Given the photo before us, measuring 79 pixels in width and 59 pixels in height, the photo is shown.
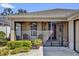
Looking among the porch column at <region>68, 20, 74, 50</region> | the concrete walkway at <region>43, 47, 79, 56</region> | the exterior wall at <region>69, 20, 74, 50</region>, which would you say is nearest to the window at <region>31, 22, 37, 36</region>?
the concrete walkway at <region>43, 47, 79, 56</region>

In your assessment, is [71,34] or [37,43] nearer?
[37,43]

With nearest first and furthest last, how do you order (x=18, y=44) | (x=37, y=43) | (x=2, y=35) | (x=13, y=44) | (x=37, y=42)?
(x=2, y=35)
(x=13, y=44)
(x=18, y=44)
(x=37, y=43)
(x=37, y=42)

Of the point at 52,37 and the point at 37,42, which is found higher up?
the point at 52,37

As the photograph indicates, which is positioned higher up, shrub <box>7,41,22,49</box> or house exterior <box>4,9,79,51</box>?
house exterior <box>4,9,79,51</box>

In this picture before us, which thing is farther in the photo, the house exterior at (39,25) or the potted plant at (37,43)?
the house exterior at (39,25)

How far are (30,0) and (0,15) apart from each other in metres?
1.25

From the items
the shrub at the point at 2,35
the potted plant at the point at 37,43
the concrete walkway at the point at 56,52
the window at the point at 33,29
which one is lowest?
the concrete walkway at the point at 56,52

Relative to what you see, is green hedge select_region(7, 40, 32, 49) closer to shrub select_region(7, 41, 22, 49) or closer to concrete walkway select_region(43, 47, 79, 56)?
shrub select_region(7, 41, 22, 49)

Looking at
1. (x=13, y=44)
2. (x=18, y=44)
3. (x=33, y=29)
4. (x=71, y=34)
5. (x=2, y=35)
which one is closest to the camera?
(x=2, y=35)

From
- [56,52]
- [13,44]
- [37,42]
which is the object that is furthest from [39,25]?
[13,44]

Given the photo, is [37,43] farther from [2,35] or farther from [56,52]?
[2,35]

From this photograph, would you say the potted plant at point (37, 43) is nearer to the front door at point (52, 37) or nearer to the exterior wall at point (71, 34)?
the front door at point (52, 37)

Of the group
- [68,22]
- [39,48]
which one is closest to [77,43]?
[68,22]

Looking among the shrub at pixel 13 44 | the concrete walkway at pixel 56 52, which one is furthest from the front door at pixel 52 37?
the shrub at pixel 13 44
